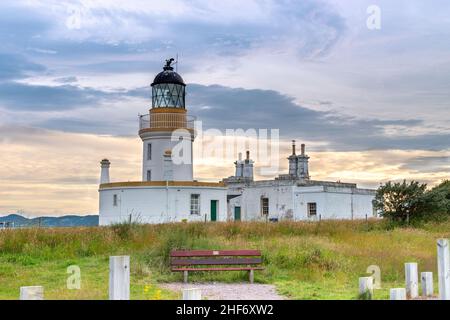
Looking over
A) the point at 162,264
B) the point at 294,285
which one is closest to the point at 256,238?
the point at 162,264

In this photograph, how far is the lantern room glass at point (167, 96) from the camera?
36906 mm

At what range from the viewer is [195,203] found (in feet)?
115

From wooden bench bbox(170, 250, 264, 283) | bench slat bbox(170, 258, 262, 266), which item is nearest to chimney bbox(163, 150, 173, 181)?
wooden bench bbox(170, 250, 264, 283)

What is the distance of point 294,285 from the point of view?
523 inches

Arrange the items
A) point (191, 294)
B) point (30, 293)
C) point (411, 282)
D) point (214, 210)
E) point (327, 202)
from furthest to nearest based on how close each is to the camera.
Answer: point (327, 202)
point (214, 210)
point (411, 282)
point (191, 294)
point (30, 293)

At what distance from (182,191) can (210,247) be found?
55.6 ft

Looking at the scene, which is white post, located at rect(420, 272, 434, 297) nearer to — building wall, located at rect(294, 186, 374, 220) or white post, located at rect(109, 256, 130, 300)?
white post, located at rect(109, 256, 130, 300)

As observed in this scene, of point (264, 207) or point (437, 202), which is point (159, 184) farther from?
point (437, 202)

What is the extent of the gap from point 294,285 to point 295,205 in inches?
1105

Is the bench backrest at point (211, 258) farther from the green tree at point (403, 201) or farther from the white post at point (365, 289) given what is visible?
the green tree at point (403, 201)

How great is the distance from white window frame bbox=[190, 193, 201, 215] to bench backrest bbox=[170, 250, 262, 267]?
1943 centimetres

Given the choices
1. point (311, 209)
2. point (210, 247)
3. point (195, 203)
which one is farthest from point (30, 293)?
point (311, 209)

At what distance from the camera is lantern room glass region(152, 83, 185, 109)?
1453 inches

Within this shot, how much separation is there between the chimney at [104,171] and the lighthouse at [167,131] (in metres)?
2.41
